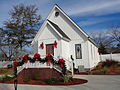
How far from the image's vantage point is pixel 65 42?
16.7 meters

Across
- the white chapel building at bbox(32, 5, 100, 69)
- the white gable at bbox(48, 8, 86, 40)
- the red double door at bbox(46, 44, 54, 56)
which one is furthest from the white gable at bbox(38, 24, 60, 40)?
the white gable at bbox(48, 8, 86, 40)

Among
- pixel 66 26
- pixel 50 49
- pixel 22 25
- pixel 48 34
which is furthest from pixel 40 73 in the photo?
pixel 22 25

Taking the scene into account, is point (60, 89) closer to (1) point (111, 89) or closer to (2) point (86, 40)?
(1) point (111, 89)

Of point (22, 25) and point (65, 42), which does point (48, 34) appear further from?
point (22, 25)

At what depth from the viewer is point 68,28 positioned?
18.0m

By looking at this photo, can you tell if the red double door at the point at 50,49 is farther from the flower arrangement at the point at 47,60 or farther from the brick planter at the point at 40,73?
the brick planter at the point at 40,73

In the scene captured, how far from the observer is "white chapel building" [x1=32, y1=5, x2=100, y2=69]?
52.3 feet

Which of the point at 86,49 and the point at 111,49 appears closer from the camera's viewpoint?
the point at 86,49

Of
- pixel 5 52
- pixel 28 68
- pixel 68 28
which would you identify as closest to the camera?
pixel 28 68

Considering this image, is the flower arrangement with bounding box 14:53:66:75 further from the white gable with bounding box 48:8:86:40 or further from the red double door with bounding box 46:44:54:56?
the white gable with bounding box 48:8:86:40

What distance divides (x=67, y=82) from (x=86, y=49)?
7812 millimetres

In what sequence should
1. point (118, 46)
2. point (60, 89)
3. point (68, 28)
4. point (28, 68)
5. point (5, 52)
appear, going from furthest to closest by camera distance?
point (118, 46) → point (5, 52) → point (68, 28) → point (28, 68) → point (60, 89)

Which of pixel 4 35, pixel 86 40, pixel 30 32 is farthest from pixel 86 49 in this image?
pixel 4 35

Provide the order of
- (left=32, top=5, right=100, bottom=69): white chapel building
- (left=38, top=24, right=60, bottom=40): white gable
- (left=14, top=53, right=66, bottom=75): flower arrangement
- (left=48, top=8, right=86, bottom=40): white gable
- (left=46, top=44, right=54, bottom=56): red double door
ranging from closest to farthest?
(left=14, top=53, right=66, bottom=75): flower arrangement
(left=32, top=5, right=100, bottom=69): white chapel building
(left=38, top=24, right=60, bottom=40): white gable
(left=46, top=44, right=54, bottom=56): red double door
(left=48, top=8, right=86, bottom=40): white gable
